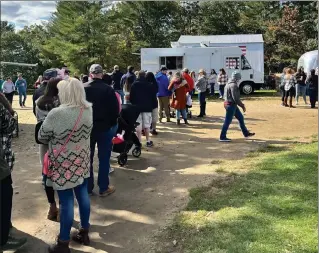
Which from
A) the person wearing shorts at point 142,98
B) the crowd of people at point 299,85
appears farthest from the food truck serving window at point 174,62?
the person wearing shorts at point 142,98

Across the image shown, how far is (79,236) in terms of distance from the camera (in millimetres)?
4277

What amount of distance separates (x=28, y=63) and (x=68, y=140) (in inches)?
1424

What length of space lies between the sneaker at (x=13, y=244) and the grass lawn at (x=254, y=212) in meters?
1.51

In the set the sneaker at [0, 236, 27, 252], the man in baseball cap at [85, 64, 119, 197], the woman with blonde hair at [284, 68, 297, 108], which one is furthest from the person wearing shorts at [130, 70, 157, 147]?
the woman with blonde hair at [284, 68, 297, 108]

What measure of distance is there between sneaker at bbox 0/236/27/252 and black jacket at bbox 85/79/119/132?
1.64 metres

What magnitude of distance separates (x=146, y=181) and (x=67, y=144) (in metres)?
2.74

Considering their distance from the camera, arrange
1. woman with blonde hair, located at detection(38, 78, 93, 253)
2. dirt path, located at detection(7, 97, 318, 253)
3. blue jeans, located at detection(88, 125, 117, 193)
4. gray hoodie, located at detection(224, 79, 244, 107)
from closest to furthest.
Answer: woman with blonde hair, located at detection(38, 78, 93, 253) → dirt path, located at detection(7, 97, 318, 253) → blue jeans, located at detection(88, 125, 117, 193) → gray hoodie, located at detection(224, 79, 244, 107)

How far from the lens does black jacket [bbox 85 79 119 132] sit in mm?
5156

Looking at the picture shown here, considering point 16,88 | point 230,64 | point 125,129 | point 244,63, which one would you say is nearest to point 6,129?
point 125,129

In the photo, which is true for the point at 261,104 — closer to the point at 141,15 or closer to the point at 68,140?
the point at 68,140

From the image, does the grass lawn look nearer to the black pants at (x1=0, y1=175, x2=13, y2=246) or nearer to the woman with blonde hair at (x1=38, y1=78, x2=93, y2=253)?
the woman with blonde hair at (x1=38, y1=78, x2=93, y2=253)

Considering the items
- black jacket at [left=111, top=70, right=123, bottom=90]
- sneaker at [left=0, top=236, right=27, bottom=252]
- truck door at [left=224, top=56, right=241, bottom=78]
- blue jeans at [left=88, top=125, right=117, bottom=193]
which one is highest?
truck door at [left=224, top=56, right=241, bottom=78]

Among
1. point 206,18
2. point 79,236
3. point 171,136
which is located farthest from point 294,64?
A: point 79,236

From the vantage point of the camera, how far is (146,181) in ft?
21.1
